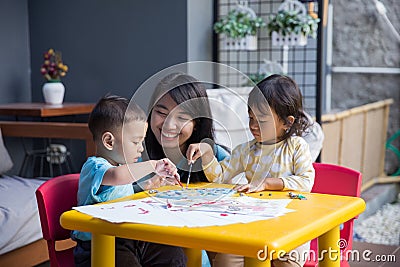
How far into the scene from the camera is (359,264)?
116 inches

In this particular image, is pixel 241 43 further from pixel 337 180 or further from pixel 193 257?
pixel 193 257

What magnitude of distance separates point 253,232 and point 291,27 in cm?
241

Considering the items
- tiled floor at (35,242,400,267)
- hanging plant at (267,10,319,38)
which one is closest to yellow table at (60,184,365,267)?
tiled floor at (35,242,400,267)

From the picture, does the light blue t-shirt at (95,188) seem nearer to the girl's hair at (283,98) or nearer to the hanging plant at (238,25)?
the girl's hair at (283,98)

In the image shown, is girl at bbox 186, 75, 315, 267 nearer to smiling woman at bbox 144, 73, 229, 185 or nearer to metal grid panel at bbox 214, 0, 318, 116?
smiling woman at bbox 144, 73, 229, 185

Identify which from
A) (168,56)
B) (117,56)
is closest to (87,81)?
(117,56)

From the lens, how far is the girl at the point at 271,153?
1.75 m

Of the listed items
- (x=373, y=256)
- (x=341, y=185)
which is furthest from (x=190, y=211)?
(x=373, y=256)

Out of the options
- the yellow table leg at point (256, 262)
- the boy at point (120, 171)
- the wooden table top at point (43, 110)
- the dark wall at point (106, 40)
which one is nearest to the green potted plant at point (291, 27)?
the dark wall at point (106, 40)

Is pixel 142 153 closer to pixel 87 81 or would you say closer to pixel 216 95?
pixel 216 95

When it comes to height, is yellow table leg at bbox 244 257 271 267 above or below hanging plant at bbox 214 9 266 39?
below

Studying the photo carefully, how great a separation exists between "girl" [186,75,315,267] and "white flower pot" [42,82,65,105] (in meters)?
1.95

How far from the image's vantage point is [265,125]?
177 cm

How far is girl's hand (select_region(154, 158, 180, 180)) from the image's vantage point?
1639mm
